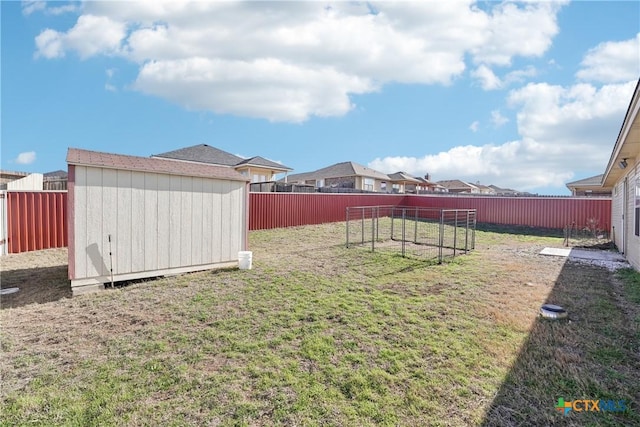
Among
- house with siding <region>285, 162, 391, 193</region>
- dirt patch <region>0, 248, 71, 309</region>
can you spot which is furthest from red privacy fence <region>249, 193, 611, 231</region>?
house with siding <region>285, 162, 391, 193</region>

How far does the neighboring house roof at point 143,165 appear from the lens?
4.96m

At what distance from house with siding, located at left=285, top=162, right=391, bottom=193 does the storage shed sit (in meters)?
19.1

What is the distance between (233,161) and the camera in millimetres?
20844

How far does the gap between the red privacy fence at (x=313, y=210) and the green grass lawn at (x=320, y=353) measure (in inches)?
197

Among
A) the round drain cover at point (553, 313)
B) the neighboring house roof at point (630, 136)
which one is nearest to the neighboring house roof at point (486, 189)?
the neighboring house roof at point (630, 136)

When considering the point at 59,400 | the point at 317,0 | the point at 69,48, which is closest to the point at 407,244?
the point at 317,0

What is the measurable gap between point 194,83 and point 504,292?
1154cm

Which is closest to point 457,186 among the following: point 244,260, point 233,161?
point 233,161

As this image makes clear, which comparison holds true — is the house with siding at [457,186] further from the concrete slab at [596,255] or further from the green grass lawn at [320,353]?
the green grass lawn at [320,353]

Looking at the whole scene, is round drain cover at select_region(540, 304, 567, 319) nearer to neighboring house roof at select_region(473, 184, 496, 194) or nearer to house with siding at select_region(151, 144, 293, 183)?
house with siding at select_region(151, 144, 293, 183)

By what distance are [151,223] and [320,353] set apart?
4.10 meters

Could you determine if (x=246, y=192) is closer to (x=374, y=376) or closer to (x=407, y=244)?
(x=374, y=376)

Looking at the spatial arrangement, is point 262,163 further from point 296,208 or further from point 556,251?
point 556,251

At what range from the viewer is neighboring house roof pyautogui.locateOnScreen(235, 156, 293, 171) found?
19031 mm
